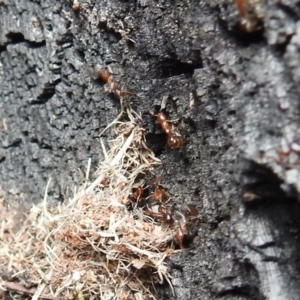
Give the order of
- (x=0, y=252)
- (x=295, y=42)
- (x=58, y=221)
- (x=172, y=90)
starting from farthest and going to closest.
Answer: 1. (x=0, y=252)
2. (x=58, y=221)
3. (x=172, y=90)
4. (x=295, y=42)

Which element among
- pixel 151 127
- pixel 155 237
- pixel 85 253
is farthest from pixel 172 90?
pixel 85 253

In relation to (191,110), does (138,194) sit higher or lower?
lower

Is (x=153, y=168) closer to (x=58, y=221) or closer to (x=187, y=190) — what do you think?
(x=187, y=190)

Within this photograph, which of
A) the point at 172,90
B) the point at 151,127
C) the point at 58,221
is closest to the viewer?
the point at 172,90

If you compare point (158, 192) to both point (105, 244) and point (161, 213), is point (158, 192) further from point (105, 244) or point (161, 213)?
point (105, 244)

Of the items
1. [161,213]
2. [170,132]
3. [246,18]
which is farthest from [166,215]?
[246,18]

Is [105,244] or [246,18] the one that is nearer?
[246,18]

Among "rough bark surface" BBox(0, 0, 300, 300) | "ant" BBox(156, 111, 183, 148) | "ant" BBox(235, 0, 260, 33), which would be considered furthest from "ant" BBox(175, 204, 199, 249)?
"ant" BBox(235, 0, 260, 33)
